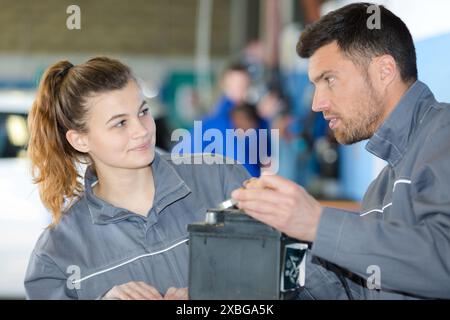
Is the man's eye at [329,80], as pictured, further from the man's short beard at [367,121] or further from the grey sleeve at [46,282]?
the grey sleeve at [46,282]

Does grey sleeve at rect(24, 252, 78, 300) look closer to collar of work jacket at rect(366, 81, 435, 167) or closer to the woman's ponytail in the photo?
the woman's ponytail

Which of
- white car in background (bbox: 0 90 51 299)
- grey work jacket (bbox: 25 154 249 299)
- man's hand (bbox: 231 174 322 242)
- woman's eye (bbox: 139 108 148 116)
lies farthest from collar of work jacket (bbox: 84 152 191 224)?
white car in background (bbox: 0 90 51 299)

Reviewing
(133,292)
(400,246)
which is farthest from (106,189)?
(400,246)

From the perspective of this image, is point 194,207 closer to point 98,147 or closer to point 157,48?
point 98,147

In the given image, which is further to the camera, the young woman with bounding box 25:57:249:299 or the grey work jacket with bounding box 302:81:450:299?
the young woman with bounding box 25:57:249:299

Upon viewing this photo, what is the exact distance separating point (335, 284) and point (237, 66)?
12.3ft

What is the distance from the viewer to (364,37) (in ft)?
5.16

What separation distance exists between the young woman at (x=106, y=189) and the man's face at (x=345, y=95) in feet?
1.06

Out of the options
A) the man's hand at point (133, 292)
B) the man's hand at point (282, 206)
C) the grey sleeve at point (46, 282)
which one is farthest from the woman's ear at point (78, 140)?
the man's hand at point (282, 206)

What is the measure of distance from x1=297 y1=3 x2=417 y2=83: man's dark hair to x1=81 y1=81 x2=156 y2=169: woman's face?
44 centimetres

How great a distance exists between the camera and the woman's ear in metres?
1.81
